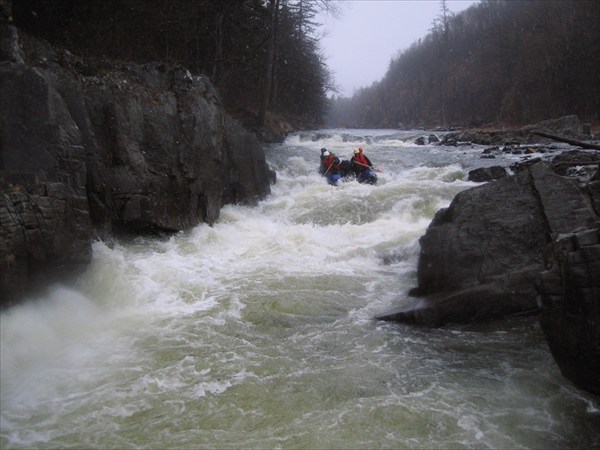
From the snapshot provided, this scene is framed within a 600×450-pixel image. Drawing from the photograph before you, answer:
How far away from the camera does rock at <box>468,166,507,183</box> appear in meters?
11.8

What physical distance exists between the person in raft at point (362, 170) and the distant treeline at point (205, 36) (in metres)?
5.90

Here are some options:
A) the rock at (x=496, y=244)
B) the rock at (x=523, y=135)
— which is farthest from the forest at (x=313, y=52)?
the rock at (x=496, y=244)

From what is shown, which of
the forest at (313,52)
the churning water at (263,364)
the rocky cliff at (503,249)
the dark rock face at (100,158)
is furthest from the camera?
the forest at (313,52)

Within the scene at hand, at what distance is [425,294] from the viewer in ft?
19.9

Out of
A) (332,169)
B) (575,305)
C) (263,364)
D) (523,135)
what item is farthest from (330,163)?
(523,135)

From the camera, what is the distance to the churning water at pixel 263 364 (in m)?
3.44

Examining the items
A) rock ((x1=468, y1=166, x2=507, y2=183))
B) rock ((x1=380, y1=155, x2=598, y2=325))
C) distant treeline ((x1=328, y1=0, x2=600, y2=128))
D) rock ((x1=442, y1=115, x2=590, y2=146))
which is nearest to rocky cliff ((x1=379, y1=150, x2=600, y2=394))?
rock ((x1=380, y1=155, x2=598, y2=325))

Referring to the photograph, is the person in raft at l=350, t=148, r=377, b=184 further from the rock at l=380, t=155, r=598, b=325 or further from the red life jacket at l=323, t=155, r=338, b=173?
the rock at l=380, t=155, r=598, b=325

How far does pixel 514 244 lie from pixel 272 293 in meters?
3.12

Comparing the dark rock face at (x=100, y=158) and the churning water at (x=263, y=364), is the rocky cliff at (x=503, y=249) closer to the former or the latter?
the churning water at (x=263, y=364)

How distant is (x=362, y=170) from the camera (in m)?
13.6

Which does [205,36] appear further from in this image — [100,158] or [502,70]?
[502,70]

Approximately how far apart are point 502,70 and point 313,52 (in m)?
23.1

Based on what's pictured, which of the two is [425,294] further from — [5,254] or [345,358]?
[5,254]
